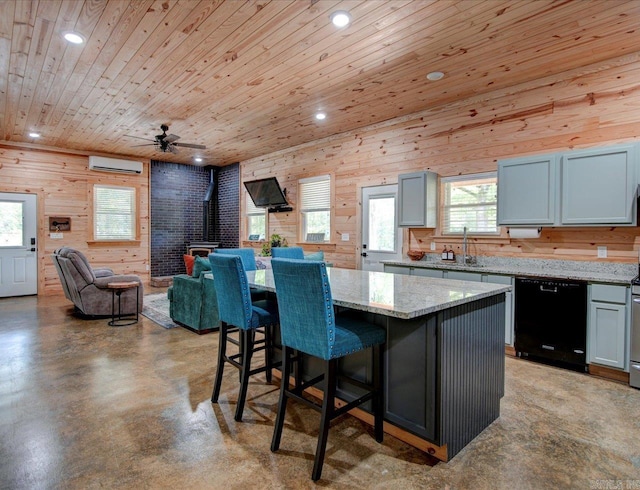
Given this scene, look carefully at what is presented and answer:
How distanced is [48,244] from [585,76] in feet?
30.3

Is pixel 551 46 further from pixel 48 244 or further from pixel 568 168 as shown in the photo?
pixel 48 244

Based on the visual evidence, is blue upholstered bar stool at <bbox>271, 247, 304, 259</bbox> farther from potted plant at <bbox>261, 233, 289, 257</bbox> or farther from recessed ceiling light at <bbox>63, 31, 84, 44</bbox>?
potted plant at <bbox>261, 233, 289, 257</bbox>

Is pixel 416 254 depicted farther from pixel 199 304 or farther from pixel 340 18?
pixel 340 18

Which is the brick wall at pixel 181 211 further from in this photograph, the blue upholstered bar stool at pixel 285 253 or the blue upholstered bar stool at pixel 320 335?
the blue upholstered bar stool at pixel 320 335

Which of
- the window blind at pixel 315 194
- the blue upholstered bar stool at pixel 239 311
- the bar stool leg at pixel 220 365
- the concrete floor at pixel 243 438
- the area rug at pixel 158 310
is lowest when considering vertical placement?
the concrete floor at pixel 243 438

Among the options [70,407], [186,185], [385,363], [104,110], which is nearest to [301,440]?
[385,363]

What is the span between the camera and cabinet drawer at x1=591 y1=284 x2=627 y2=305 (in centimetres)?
321

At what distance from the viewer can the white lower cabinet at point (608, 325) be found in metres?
3.21

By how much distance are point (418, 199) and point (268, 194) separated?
374cm

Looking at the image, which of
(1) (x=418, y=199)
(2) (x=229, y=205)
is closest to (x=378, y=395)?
(1) (x=418, y=199)

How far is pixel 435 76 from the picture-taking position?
4.03 metres

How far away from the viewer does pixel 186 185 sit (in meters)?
9.38

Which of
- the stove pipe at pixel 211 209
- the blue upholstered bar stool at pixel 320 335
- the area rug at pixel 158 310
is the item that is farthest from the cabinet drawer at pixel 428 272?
the stove pipe at pixel 211 209

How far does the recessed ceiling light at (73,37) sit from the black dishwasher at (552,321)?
186 inches
